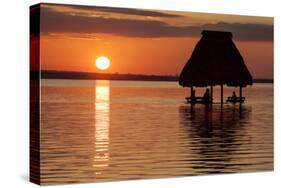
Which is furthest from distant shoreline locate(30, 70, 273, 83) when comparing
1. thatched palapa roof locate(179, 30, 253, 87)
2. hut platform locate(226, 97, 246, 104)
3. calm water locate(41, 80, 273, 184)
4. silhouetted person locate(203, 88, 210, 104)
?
hut platform locate(226, 97, 246, 104)

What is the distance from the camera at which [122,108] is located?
9289 millimetres

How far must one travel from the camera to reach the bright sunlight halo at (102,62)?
918 cm

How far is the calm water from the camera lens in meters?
8.77

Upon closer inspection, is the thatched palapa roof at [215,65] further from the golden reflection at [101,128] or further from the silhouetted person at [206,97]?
the golden reflection at [101,128]

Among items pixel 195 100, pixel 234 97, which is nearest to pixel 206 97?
pixel 195 100

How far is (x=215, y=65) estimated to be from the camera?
10.1 metres

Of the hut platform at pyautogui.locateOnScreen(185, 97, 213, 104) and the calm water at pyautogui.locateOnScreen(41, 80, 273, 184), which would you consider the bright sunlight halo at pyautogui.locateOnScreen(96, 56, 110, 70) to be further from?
the hut platform at pyautogui.locateOnScreen(185, 97, 213, 104)

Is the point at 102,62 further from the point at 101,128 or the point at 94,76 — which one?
the point at 101,128

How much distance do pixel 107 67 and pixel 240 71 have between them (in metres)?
1.93

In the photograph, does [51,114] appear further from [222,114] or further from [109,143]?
[222,114]

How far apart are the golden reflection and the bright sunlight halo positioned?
0.77 ft

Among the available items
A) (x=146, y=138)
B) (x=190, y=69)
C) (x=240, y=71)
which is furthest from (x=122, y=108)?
(x=240, y=71)

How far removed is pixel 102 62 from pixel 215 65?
1.62 metres

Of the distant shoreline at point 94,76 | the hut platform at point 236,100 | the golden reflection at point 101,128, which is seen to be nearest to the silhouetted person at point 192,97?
the distant shoreline at point 94,76
